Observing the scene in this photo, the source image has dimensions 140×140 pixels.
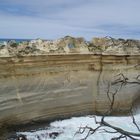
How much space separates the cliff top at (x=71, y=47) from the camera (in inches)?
343

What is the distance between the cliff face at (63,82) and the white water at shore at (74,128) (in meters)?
0.25

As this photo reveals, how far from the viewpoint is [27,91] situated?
30.1 feet

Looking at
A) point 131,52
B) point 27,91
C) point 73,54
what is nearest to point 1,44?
point 27,91

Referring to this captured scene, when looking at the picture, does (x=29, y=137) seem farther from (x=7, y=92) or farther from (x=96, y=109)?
(x=96, y=109)

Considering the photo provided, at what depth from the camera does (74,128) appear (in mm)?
9453

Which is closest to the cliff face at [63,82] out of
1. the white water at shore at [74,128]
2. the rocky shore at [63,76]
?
the rocky shore at [63,76]

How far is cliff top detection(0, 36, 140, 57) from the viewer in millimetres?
8705

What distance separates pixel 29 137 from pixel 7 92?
3.44 feet

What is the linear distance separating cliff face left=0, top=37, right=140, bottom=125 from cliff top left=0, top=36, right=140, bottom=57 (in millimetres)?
26

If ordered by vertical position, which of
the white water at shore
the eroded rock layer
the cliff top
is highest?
the cliff top

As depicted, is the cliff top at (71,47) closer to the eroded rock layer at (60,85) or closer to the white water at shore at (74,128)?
the eroded rock layer at (60,85)

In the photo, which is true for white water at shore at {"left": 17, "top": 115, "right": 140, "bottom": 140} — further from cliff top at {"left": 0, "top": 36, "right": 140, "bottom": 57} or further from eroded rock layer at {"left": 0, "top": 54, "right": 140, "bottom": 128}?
cliff top at {"left": 0, "top": 36, "right": 140, "bottom": 57}

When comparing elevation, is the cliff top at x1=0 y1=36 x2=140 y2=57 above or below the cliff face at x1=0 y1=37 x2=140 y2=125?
above

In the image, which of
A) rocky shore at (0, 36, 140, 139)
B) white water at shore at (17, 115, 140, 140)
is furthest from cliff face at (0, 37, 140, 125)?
white water at shore at (17, 115, 140, 140)
